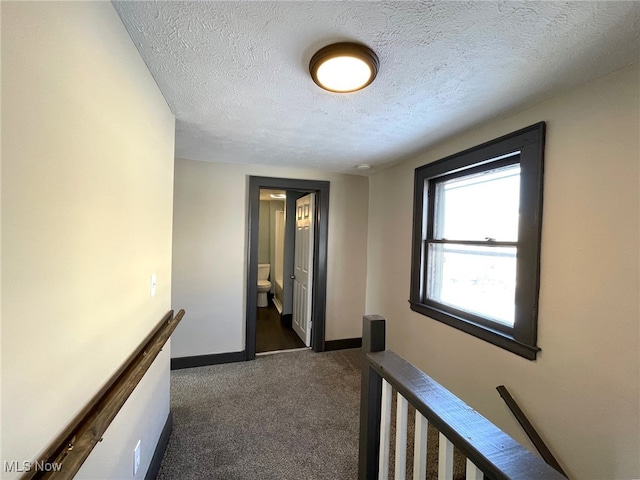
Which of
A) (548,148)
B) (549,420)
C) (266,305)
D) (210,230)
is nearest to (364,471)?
(549,420)

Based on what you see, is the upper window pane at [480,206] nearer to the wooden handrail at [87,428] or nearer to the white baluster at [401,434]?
the white baluster at [401,434]

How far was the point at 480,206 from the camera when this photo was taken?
202 centimetres

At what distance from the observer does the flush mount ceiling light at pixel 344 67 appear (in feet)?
3.57

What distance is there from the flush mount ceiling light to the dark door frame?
1915mm

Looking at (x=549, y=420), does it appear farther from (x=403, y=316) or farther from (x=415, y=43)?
(x=415, y=43)

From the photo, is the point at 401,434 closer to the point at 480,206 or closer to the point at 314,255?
the point at 480,206

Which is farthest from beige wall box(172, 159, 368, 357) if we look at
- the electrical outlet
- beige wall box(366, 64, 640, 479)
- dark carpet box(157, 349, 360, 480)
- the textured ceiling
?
beige wall box(366, 64, 640, 479)

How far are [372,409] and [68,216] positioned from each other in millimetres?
1259

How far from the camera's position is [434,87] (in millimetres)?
1385

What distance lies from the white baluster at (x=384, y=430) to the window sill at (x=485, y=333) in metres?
1.03

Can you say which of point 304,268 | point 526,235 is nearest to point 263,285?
point 304,268

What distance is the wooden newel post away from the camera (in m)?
1.15

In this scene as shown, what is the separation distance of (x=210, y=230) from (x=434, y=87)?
8.01 ft

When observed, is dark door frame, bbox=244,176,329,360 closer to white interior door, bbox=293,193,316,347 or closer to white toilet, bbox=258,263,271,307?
white interior door, bbox=293,193,316,347
